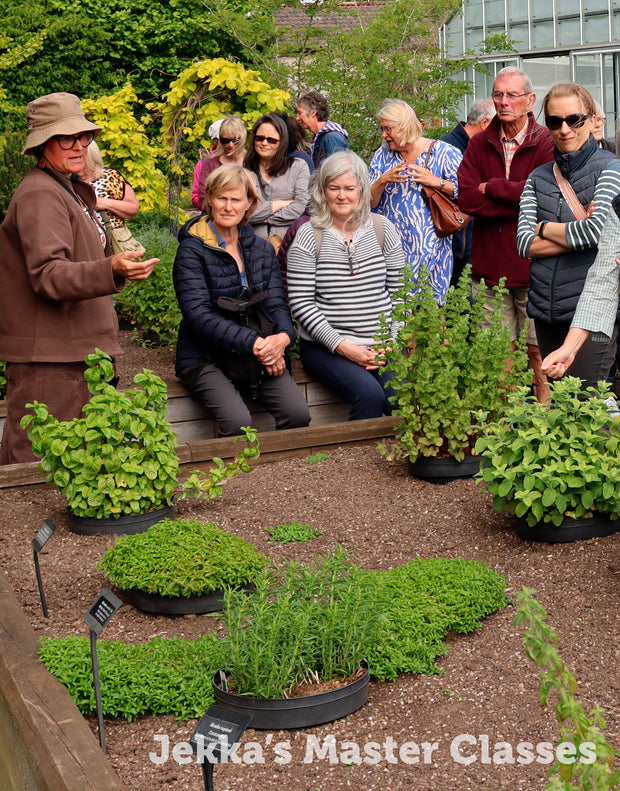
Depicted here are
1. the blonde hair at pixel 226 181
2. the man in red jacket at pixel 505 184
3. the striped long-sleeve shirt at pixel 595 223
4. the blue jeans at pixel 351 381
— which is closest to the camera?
the striped long-sleeve shirt at pixel 595 223

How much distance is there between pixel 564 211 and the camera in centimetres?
500

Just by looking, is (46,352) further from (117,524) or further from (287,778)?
(287,778)

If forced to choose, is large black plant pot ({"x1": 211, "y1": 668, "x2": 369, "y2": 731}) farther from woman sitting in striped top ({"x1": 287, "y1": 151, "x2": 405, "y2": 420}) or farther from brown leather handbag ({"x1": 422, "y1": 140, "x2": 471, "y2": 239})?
brown leather handbag ({"x1": 422, "y1": 140, "x2": 471, "y2": 239})

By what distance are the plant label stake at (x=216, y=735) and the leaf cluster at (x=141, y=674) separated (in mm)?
751

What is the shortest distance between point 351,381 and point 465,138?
108 inches

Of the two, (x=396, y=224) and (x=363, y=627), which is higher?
(x=396, y=224)

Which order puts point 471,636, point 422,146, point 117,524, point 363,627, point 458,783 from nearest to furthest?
1. point 458,783
2. point 363,627
3. point 471,636
4. point 117,524
5. point 422,146

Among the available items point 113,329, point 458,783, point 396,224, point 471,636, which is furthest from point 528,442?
point 396,224

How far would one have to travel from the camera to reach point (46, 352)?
4.77 meters

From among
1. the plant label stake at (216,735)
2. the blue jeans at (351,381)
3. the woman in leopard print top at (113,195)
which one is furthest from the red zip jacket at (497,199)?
the plant label stake at (216,735)

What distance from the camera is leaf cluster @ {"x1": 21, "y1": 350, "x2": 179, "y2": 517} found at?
4.33 metres

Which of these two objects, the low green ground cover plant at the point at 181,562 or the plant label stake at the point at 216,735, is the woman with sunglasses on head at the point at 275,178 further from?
the plant label stake at the point at 216,735

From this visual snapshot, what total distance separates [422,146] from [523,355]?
8.26 ft

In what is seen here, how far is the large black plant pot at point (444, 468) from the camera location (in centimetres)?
489
